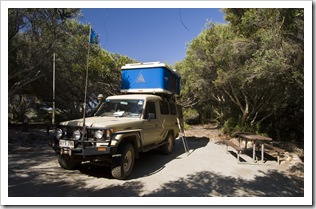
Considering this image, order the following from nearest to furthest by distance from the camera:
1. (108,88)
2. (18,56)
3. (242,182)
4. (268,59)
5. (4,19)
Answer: (4,19) < (242,182) < (268,59) < (18,56) < (108,88)

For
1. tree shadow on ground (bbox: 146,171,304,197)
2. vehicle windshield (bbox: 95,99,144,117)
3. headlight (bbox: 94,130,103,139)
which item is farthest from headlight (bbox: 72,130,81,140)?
tree shadow on ground (bbox: 146,171,304,197)

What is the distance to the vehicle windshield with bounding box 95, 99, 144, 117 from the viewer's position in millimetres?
6750

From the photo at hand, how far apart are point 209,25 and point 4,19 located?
10036mm

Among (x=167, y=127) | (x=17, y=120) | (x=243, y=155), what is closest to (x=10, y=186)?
(x=167, y=127)

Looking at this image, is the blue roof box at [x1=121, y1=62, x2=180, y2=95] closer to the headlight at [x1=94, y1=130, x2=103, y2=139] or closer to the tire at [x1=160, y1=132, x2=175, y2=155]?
the tire at [x1=160, y1=132, x2=175, y2=155]

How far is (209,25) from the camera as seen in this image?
12.4 metres

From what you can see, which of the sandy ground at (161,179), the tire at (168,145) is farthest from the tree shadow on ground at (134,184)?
the tire at (168,145)

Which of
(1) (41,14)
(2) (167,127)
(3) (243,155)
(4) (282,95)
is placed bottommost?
(3) (243,155)

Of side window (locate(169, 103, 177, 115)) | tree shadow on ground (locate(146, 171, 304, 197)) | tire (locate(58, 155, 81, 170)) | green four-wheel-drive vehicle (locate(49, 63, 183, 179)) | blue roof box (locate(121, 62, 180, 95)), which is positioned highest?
blue roof box (locate(121, 62, 180, 95))

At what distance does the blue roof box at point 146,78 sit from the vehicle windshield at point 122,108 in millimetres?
1312

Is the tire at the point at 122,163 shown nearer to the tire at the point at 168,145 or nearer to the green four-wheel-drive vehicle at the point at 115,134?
the green four-wheel-drive vehicle at the point at 115,134

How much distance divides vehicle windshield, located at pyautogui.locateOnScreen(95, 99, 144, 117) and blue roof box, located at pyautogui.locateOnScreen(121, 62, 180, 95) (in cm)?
131

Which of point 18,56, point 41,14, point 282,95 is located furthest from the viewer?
point 282,95

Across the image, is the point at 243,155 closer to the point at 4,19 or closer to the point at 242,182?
the point at 242,182
